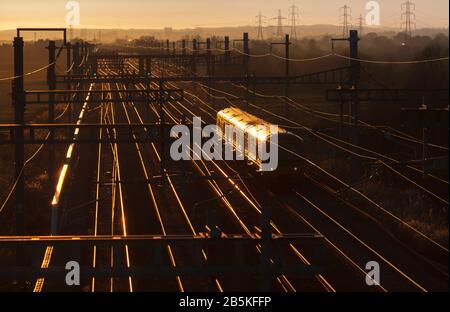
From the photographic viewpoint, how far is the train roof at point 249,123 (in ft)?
72.1

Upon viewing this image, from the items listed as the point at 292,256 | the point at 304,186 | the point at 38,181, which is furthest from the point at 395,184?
the point at 38,181

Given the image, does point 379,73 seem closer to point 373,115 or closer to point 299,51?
point 373,115

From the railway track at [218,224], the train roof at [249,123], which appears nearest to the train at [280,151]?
the train roof at [249,123]

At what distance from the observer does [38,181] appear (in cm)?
2395

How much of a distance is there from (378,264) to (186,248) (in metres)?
3.74

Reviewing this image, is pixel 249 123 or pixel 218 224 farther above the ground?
pixel 249 123

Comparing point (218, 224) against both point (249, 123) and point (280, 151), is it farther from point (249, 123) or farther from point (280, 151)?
point (249, 123)
